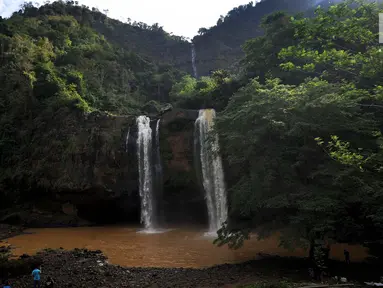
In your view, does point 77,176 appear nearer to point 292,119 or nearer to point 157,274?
point 157,274

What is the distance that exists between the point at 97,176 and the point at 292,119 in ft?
51.8

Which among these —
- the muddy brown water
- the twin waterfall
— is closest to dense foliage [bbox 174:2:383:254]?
the muddy brown water

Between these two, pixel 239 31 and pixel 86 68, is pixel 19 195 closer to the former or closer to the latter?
pixel 86 68

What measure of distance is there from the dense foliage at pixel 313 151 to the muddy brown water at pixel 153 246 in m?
2.62

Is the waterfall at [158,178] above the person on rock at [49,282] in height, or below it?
above

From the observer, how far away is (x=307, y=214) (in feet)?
28.0

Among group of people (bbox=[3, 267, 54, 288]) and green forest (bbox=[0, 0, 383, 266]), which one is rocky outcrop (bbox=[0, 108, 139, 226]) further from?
group of people (bbox=[3, 267, 54, 288])

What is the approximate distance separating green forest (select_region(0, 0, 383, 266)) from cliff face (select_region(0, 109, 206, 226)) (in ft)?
6.27

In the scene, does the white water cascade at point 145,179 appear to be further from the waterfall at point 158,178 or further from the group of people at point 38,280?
the group of people at point 38,280

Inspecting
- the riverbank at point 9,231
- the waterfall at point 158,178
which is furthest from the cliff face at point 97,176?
the riverbank at point 9,231

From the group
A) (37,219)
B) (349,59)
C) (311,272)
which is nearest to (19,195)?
(37,219)

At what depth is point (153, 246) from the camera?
50.9 feet

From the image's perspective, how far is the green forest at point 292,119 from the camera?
7531 mm

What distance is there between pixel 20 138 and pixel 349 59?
24.4 m
